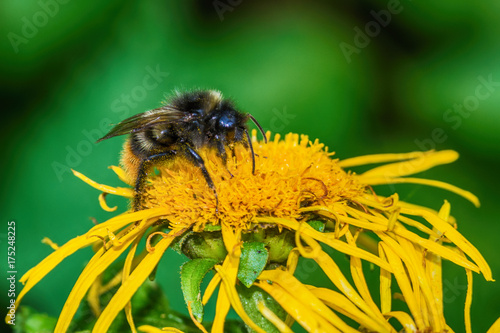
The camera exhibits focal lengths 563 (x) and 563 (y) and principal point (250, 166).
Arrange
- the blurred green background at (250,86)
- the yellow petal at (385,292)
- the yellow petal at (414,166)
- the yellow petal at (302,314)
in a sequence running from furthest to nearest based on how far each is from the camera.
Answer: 1. the blurred green background at (250,86)
2. the yellow petal at (414,166)
3. the yellow petal at (385,292)
4. the yellow petal at (302,314)

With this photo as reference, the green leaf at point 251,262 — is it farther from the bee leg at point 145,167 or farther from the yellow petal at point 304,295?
the bee leg at point 145,167

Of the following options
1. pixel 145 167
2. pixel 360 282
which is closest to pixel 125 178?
pixel 145 167

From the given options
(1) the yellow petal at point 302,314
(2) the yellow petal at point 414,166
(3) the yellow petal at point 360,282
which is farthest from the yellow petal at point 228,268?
(2) the yellow petal at point 414,166

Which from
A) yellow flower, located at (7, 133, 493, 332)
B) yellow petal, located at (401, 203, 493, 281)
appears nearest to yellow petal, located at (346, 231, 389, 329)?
yellow flower, located at (7, 133, 493, 332)

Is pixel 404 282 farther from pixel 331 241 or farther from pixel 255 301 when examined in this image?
pixel 255 301

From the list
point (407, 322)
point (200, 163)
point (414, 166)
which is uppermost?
point (200, 163)
